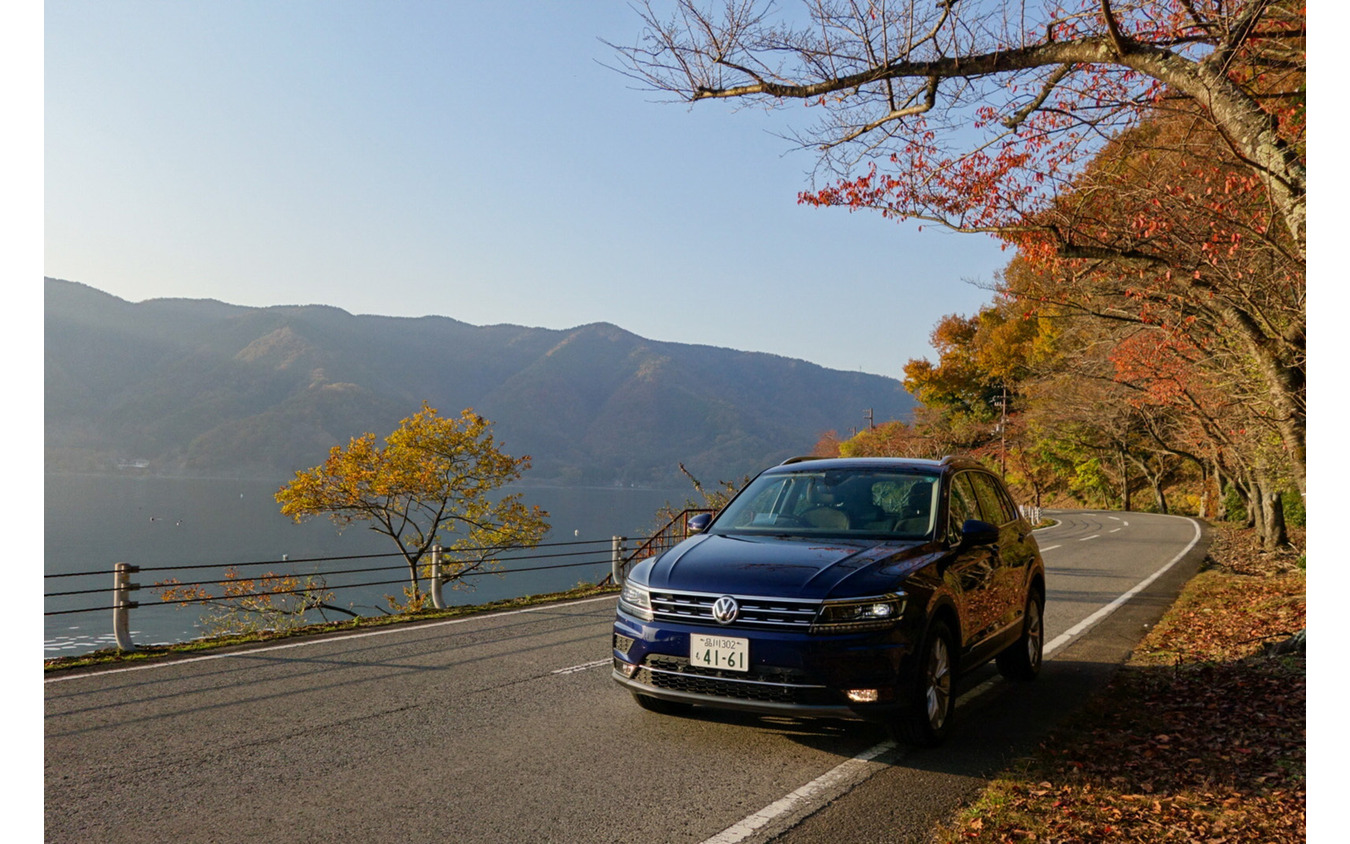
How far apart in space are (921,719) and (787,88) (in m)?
5.60

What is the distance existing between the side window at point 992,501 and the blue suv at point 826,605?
2.24 ft

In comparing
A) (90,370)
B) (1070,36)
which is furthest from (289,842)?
(90,370)

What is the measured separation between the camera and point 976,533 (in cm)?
630

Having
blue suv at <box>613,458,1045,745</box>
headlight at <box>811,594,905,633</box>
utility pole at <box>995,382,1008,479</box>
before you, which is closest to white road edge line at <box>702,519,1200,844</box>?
blue suv at <box>613,458,1045,745</box>

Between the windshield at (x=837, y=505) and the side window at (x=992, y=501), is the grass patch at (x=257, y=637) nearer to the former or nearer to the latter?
the windshield at (x=837, y=505)

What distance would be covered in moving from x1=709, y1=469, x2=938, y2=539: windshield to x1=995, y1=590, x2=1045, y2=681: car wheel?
2035 millimetres

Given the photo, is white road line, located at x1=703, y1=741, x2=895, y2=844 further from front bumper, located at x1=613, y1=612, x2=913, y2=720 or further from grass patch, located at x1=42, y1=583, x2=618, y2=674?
grass patch, located at x1=42, y1=583, x2=618, y2=674

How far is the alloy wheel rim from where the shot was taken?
18.5 ft

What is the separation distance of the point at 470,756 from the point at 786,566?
7.40 ft

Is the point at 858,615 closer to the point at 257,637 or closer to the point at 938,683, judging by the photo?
the point at 938,683

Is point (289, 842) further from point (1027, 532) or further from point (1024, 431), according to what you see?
point (1024, 431)

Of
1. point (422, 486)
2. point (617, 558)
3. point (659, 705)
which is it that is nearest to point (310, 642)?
point (659, 705)

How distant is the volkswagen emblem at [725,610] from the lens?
525 cm

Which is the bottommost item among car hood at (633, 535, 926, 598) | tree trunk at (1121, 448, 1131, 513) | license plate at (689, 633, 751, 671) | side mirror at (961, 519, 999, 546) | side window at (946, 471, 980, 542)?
tree trunk at (1121, 448, 1131, 513)
